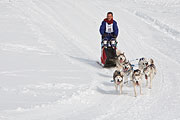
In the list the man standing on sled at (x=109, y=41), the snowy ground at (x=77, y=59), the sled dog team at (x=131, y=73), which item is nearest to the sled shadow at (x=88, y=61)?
the snowy ground at (x=77, y=59)

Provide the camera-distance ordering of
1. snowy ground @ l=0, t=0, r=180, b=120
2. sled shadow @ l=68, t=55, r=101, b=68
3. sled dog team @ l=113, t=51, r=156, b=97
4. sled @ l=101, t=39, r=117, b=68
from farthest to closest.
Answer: sled shadow @ l=68, t=55, r=101, b=68 < sled @ l=101, t=39, r=117, b=68 < sled dog team @ l=113, t=51, r=156, b=97 < snowy ground @ l=0, t=0, r=180, b=120

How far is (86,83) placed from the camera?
9266 mm

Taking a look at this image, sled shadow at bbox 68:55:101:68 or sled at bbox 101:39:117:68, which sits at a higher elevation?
sled at bbox 101:39:117:68

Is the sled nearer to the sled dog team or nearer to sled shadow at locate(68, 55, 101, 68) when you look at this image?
the sled dog team

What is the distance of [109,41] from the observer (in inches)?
437

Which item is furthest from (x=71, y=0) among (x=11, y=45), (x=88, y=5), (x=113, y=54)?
(x=113, y=54)

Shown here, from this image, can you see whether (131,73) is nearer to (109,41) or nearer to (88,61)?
(109,41)

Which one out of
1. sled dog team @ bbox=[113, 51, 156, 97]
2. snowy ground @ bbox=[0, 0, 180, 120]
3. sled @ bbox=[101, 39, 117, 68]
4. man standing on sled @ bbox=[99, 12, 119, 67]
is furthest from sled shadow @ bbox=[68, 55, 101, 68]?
sled dog team @ bbox=[113, 51, 156, 97]

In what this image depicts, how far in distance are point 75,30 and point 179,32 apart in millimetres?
4342

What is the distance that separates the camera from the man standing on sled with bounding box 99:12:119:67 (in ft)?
35.9

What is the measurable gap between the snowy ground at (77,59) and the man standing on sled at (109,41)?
33 cm

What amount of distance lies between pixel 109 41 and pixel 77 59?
4.54 ft

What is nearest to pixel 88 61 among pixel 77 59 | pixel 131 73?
pixel 77 59

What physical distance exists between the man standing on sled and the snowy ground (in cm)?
33
